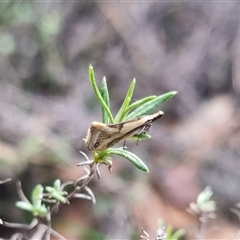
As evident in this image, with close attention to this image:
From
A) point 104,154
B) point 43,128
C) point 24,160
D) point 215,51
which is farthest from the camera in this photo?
point 215,51

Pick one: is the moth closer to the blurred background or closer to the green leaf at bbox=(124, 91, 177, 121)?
the green leaf at bbox=(124, 91, 177, 121)

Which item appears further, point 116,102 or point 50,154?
point 116,102

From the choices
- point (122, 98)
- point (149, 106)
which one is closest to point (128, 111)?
point (149, 106)

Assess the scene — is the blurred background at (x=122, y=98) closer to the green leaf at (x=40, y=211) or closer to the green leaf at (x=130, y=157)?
the green leaf at (x=40, y=211)

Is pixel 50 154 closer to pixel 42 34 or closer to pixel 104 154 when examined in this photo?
pixel 42 34

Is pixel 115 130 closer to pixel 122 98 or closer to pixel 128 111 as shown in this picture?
pixel 128 111

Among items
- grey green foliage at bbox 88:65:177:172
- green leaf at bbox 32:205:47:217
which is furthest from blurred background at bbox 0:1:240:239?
grey green foliage at bbox 88:65:177:172

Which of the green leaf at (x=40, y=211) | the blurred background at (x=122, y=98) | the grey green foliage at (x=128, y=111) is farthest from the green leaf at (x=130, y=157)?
the blurred background at (x=122, y=98)

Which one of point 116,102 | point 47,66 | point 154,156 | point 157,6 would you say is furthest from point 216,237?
point 157,6
